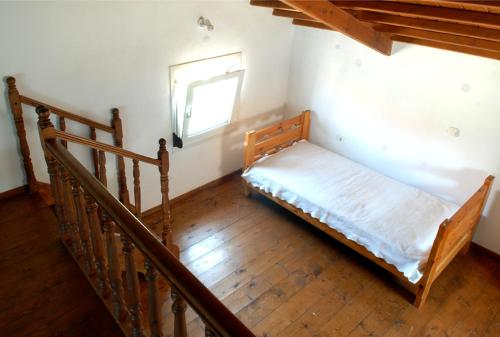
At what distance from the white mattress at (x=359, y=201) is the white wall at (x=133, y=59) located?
0.75 m

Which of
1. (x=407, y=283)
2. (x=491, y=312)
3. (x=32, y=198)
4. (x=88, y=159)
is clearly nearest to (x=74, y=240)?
(x=32, y=198)

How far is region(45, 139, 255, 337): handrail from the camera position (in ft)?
3.30

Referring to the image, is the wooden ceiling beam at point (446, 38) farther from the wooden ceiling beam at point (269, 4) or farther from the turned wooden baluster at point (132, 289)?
the turned wooden baluster at point (132, 289)

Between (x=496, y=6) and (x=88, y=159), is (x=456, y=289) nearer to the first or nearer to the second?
(x=496, y=6)

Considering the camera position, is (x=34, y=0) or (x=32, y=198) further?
(x=32, y=198)

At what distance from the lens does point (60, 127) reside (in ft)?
9.69

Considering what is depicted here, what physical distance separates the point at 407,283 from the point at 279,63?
2611mm

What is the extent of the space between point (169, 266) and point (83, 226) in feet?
2.76

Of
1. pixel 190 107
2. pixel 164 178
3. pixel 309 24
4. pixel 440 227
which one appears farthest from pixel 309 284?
pixel 309 24

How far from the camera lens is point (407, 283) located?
10.6 ft

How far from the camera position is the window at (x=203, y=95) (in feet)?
11.8

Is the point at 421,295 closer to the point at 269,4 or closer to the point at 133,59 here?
the point at 269,4

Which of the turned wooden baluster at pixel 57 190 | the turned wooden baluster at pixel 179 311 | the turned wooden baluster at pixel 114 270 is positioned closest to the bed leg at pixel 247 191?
the turned wooden baluster at pixel 57 190

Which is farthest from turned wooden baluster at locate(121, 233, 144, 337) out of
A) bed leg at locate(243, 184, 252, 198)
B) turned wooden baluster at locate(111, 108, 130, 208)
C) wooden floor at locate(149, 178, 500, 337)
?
bed leg at locate(243, 184, 252, 198)
